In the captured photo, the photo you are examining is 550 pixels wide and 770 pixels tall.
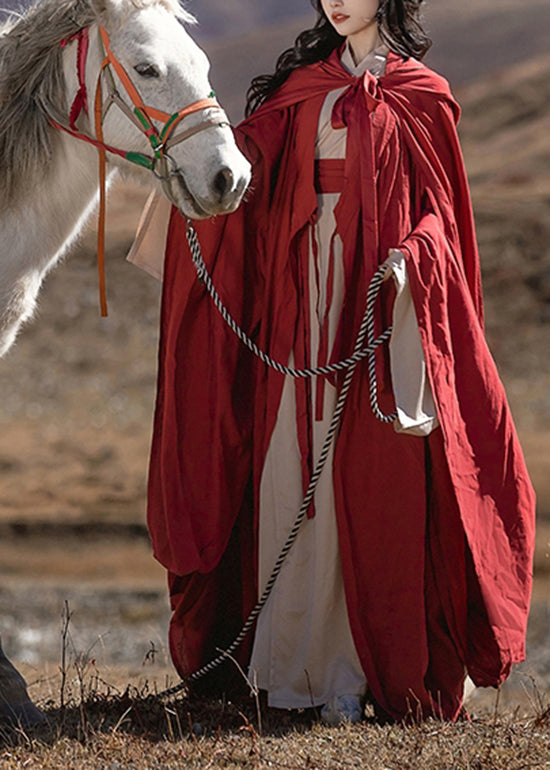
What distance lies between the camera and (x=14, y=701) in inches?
152

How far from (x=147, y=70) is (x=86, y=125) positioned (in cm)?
32

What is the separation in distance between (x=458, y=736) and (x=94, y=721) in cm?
119

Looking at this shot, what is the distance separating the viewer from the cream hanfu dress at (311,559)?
3.89m

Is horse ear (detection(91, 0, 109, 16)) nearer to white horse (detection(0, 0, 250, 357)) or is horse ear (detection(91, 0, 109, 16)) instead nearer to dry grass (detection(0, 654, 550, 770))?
white horse (detection(0, 0, 250, 357))

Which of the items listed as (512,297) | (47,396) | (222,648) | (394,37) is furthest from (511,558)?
(512,297)

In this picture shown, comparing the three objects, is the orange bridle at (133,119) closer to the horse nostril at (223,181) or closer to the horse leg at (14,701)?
the horse nostril at (223,181)

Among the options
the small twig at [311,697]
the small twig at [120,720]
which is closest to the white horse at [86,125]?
the small twig at [120,720]

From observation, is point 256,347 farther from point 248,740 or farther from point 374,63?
point 248,740

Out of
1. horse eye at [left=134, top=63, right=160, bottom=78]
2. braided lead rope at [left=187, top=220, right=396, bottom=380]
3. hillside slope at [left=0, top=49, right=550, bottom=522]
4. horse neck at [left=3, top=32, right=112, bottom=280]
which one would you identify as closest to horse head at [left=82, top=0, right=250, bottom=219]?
horse eye at [left=134, top=63, right=160, bottom=78]

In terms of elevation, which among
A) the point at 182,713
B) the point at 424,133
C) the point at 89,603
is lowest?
the point at 89,603

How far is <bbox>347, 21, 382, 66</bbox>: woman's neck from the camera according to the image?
3.95m

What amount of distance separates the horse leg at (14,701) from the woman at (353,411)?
61 cm

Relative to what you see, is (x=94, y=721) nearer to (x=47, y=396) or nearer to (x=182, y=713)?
(x=182, y=713)

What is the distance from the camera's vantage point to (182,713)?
13.0ft
